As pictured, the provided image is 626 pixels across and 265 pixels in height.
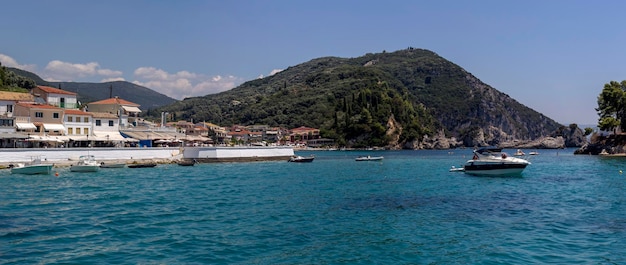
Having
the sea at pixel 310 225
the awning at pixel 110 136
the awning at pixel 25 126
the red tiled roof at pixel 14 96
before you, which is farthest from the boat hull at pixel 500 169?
the red tiled roof at pixel 14 96

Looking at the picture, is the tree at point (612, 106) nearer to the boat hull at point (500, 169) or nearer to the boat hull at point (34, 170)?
the boat hull at point (500, 169)

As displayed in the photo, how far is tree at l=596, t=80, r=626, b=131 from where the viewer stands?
90.6 metres

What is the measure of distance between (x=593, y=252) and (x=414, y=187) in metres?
20.0

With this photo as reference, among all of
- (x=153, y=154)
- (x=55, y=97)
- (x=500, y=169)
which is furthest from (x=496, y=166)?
(x=55, y=97)

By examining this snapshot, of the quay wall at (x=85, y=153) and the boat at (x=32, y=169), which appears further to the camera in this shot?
the quay wall at (x=85, y=153)

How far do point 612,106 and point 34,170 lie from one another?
10042cm

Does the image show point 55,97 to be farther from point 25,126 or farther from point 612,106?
point 612,106

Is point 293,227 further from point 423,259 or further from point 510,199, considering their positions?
point 510,199

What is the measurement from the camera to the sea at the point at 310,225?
1416 cm

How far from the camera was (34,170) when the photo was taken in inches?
1705

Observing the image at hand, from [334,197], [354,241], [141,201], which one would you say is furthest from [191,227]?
[334,197]

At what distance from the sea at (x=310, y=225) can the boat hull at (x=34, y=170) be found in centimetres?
1017

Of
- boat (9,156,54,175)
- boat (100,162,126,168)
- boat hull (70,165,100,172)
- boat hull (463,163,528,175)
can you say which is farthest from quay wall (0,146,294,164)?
boat hull (463,163,528,175)

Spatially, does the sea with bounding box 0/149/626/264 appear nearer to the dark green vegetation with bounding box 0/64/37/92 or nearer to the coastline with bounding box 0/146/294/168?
the coastline with bounding box 0/146/294/168
